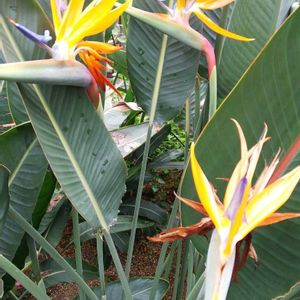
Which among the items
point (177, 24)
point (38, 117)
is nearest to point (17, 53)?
point (38, 117)

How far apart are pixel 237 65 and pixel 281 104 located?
28 cm

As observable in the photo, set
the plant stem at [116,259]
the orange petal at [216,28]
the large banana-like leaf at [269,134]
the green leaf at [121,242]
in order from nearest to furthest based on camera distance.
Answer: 1. the large banana-like leaf at [269,134]
2. the orange petal at [216,28]
3. the plant stem at [116,259]
4. the green leaf at [121,242]

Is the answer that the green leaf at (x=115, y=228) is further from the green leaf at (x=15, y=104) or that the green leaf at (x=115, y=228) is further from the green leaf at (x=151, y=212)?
the green leaf at (x=15, y=104)

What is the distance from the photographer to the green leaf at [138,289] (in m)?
1.01

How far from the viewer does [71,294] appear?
149 centimetres

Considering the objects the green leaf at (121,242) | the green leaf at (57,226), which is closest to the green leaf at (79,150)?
the green leaf at (57,226)

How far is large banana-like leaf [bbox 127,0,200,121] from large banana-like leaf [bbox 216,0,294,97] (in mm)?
56

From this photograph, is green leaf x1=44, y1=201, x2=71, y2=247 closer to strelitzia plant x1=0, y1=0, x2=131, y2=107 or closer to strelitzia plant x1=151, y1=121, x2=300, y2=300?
strelitzia plant x1=0, y1=0, x2=131, y2=107

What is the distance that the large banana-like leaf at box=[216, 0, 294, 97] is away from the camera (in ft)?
2.35

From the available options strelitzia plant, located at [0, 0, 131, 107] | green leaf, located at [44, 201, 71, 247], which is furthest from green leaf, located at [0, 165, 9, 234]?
green leaf, located at [44, 201, 71, 247]

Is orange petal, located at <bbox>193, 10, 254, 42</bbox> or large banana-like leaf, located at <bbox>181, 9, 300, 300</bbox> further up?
orange petal, located at <bbox>193, 10, 254, 42</bbox>

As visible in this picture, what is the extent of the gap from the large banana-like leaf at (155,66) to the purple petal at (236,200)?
0.45 meters

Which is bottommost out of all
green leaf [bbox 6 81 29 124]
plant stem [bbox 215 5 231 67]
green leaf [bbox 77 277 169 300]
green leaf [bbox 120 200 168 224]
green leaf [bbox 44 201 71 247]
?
green leaf [bbox 120 200 168 224]

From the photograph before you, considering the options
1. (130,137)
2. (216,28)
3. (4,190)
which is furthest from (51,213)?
(216,28)
